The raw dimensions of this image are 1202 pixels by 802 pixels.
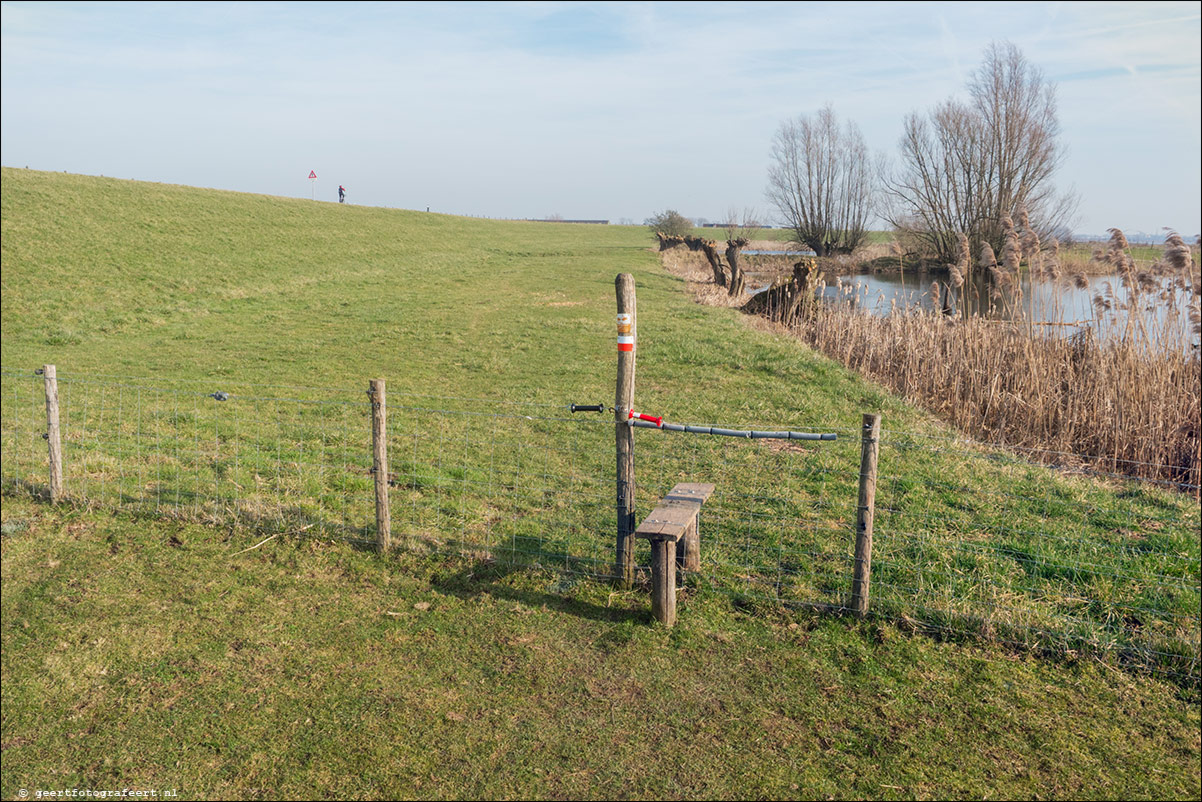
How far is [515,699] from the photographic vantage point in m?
4.39

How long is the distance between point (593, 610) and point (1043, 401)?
7.42 m

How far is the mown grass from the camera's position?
3779 mm

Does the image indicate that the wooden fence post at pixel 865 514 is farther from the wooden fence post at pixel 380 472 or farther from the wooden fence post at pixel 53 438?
the wooden fence post at pixel 53 438

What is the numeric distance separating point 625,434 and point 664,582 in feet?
3.42

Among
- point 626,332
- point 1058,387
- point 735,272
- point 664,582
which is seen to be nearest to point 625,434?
point 626,332

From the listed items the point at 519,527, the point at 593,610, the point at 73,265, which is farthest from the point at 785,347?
the point at 73,265

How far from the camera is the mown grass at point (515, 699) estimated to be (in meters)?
3.78

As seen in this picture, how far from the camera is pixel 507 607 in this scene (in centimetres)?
541

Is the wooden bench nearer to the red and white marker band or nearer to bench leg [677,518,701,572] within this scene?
bench leg [677,518,701,572]

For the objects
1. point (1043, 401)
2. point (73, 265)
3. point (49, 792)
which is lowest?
point (49, 792)

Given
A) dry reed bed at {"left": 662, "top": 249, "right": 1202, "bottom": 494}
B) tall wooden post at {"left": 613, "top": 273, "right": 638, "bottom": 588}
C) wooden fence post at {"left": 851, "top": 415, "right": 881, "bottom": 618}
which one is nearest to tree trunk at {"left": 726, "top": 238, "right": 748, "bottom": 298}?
dry reed bed at {"left": 662, "top": 249, "right": 1202, "bottom": 494}

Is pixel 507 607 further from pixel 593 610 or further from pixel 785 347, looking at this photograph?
pixel 785 347

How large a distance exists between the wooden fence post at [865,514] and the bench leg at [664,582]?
1155 mm

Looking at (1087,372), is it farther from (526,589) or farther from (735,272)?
(735,272)
